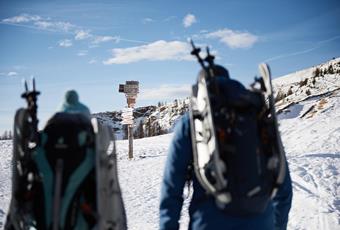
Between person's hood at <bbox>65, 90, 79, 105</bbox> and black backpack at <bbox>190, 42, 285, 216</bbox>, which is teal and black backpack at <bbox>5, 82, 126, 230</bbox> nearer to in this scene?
person's hood at <bbox>65, 90, 79, 105</bbox>

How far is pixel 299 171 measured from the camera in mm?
8789

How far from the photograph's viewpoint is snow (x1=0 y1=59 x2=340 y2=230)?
612 centimetres

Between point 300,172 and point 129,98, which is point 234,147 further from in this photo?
point 129,98

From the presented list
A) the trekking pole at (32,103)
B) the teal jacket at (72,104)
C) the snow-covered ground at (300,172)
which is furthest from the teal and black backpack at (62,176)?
the snow-covered ground at (300,172)

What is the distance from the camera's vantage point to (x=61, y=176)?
2047 mm

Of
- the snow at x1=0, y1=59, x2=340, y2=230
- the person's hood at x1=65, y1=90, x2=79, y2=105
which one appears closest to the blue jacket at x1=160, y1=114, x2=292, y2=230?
the person's hood at x1=65, y1=90, x2=79, y2=105

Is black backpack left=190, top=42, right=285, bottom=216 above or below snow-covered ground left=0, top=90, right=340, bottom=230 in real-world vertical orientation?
above

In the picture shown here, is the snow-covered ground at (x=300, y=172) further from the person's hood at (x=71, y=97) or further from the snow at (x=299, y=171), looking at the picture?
the person's hood at (x=71, y=97)

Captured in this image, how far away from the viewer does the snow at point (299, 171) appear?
20.1 feet

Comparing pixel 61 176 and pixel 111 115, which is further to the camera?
pixel 111 115

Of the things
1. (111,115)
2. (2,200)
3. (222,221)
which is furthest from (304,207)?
(111,115)

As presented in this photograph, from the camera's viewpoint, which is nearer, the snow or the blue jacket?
the blue jacket

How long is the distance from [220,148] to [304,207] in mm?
5136

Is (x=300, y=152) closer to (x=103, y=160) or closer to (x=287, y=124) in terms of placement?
(x=287, y=124)
